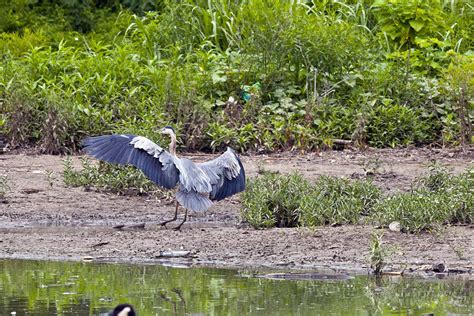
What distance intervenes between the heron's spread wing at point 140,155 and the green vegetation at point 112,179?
1.29 metres

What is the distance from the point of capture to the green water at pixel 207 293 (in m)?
6.59

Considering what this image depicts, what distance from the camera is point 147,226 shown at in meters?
9.50

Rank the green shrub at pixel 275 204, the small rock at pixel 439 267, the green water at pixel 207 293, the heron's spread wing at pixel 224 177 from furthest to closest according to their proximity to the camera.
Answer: the heron's spread wing at pixel 224 177 → the green shrub at pixel 275 204 → the small rock at pixel 439 267 → the green water at pixel 207 293

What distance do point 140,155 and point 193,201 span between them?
22.6 inches

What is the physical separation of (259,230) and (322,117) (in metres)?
3.43

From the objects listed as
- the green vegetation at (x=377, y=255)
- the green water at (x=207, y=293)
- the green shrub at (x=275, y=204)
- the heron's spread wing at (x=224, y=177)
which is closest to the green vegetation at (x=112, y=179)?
the heron's spread wing at (x=224, y=177)

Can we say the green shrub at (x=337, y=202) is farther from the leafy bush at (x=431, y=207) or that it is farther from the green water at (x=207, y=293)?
the green water at (x=207, y=293)

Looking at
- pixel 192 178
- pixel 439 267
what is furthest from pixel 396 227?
pixel 192 178

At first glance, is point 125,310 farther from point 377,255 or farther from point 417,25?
point 417,25

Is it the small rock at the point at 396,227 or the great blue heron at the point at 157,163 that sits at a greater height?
the great blue heron at the point at 157,163

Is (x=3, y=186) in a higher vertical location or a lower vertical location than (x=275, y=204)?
lower

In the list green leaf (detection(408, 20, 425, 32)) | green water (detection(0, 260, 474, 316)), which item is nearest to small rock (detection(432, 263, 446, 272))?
green water (detection(0, 260, 474, 316))

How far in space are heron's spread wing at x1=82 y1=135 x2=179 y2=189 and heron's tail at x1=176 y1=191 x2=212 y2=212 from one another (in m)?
0.12

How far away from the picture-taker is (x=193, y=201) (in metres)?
9.07
